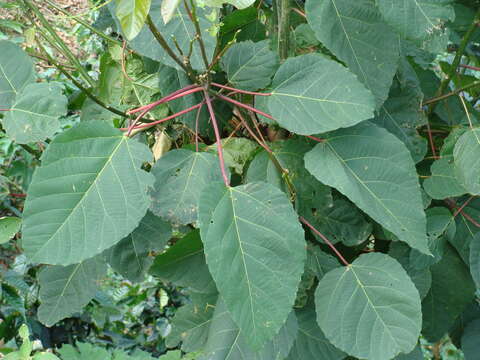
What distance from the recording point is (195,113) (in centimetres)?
85

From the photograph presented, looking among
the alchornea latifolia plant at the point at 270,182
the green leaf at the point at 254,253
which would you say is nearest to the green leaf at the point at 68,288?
the alchornea latifolia plant at the point at 270,182

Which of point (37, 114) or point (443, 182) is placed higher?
point (37, 114)

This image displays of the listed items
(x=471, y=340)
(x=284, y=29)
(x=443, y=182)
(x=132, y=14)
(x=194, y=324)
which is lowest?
(x=471, y=340)

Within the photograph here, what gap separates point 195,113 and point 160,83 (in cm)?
7

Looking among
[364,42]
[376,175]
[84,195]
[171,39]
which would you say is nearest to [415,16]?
[364,42]

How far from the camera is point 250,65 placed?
2.63ft

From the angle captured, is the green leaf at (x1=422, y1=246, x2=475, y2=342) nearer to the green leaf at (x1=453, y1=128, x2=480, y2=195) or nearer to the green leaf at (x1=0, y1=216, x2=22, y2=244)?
the green leaf at (x1=453, y1=128, x2=480, y2=195)

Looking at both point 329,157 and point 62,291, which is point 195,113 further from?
point 62,291

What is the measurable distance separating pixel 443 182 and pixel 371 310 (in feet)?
0.85

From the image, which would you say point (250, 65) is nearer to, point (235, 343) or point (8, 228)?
point (235, 343)

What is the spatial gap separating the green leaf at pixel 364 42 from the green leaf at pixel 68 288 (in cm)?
52

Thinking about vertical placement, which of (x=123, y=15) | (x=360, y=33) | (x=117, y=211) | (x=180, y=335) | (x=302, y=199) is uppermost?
(x=123, y=15)

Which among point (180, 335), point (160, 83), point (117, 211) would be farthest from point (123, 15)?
point (180, 335)

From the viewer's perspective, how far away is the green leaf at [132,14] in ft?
1.69
